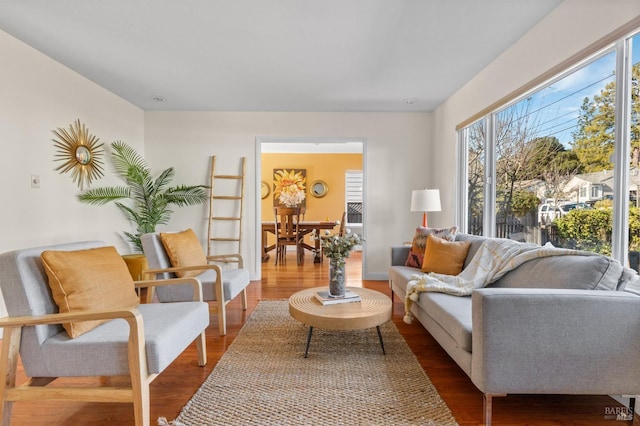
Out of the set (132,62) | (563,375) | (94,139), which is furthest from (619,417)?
(94,139)

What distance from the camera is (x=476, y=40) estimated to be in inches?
101

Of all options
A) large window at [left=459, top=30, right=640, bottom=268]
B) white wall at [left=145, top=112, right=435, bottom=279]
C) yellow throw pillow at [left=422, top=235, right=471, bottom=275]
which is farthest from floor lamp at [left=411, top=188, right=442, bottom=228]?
yellow throw pillow at [left=422, top=235, right=471, bottom=275]

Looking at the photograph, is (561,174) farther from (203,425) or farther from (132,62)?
(132,62)

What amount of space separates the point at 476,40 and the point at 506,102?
0.60m

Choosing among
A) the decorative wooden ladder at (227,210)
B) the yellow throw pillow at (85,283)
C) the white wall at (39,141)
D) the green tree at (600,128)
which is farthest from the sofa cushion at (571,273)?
the white wall at (39,141)

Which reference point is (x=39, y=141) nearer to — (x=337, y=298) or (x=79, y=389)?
(x=79, y=389)

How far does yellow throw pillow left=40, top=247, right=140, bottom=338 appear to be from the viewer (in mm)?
1464

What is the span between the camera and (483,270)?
2.30 metres

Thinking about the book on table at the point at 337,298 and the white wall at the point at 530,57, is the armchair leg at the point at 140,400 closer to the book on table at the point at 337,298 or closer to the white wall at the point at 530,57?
the book on table at the point at 337,298

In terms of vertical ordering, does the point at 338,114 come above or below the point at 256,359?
above

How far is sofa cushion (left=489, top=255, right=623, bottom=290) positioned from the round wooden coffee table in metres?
0.87

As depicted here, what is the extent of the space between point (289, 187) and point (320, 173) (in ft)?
2.68

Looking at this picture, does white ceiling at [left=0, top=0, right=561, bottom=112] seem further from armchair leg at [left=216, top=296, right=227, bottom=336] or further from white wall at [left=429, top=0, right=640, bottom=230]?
armchair leg at [left=216, top=296, right=227, bottom=336]

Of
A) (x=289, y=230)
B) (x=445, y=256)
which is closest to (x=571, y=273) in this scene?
(x=445, y=256)
